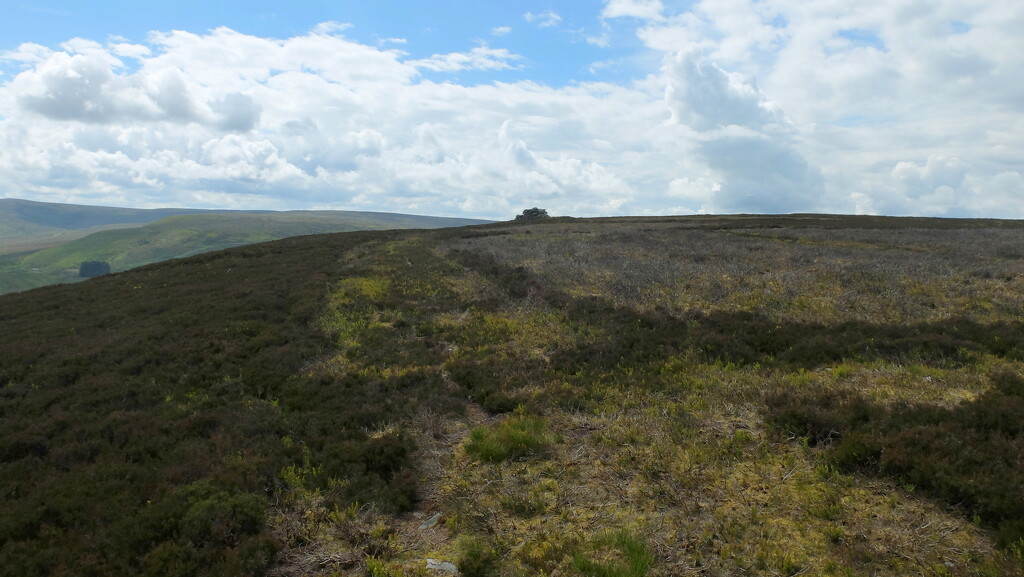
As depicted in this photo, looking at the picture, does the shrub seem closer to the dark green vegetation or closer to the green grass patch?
the dark green vegetation

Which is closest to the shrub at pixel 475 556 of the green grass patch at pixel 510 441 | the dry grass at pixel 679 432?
the dry grass at pixel 679 432

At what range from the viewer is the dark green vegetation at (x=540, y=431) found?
7590mm

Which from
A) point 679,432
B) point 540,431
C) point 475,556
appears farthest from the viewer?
point 540,431

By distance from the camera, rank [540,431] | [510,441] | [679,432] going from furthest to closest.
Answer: [540,431], [510,441], [679,432]

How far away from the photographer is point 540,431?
11.6 metres

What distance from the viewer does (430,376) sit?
1609 centimetres

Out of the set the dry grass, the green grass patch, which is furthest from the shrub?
the green grass patch

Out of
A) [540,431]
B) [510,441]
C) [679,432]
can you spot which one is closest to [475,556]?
[510,441]

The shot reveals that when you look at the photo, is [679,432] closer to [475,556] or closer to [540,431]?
[540,431]

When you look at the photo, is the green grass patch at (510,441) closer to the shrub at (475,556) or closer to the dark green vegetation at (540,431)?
the dark green vegetation at (540,431)

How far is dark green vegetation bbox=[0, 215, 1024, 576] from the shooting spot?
7590 millimetres

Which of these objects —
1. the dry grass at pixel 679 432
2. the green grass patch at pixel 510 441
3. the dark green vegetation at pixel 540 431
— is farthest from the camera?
the green grass patch at pixel 510 441

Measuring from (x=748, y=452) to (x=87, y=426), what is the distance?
1594cm

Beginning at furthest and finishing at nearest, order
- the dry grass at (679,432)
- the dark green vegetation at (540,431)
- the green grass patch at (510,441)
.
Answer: the green grass patch at (510,441), the dark green vegetation at (540,431), the dry grass at (679,432)
